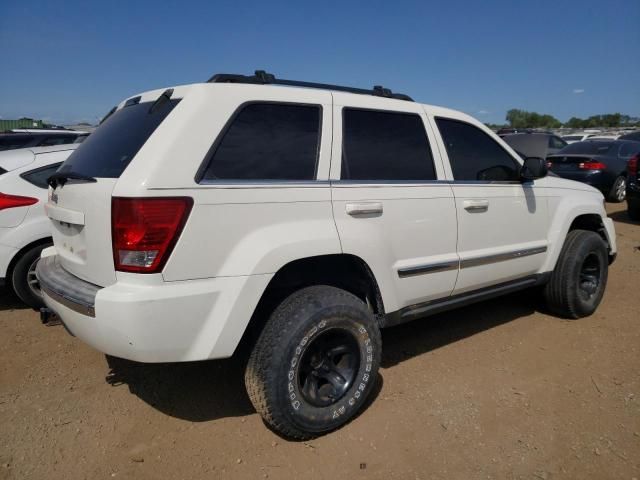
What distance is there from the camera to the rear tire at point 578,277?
405 cm

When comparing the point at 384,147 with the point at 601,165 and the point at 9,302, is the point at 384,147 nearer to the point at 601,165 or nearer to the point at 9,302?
the point at 9,302

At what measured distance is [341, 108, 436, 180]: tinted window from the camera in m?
2.74

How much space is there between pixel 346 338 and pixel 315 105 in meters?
1.38

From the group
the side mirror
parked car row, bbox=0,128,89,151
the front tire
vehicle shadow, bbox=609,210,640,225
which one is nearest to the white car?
the front tire

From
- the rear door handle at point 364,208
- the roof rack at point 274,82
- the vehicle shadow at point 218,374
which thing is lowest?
the vehicle shadow at point 218,374

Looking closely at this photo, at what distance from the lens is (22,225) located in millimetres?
4203

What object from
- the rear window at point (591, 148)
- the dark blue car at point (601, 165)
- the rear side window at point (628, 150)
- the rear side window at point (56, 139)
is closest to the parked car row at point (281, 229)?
the rear side window at point (56, 139)

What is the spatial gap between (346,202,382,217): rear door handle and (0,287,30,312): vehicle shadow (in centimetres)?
370

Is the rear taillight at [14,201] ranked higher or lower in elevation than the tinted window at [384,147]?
lower

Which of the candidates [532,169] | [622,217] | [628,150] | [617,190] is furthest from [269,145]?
[628,150]

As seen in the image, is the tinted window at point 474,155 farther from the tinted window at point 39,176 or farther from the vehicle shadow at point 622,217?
the vehicle shadow at point 622,217

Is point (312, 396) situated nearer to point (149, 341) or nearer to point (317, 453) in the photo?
point (317, 453)

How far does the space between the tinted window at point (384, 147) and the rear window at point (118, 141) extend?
3.39 feet

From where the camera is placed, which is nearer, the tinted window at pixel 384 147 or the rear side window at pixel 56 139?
the tinted window at pixel 384 147
